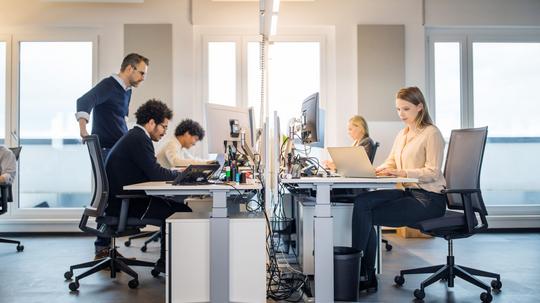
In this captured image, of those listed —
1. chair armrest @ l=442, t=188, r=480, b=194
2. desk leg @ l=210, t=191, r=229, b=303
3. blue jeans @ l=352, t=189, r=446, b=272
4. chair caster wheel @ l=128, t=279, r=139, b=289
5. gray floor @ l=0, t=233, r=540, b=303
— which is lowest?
gray floor @ l=0, t=233, r=540, b=303

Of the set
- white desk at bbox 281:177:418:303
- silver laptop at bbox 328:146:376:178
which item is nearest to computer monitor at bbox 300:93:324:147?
silver laptop at bbox 328:146:376:178

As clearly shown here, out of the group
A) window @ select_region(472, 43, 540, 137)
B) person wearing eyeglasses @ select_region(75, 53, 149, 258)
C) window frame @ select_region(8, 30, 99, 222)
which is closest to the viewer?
person wearing eyeglasses @ select_region(75, 53, 149, 258)

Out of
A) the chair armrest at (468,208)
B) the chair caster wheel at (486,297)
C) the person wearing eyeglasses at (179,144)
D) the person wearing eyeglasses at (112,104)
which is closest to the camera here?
the chair caster wheel at (486,297)

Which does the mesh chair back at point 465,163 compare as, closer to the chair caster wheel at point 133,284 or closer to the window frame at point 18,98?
the chair caster wheel at point 133,284

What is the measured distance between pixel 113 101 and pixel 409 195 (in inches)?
93.1

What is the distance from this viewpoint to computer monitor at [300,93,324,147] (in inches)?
119

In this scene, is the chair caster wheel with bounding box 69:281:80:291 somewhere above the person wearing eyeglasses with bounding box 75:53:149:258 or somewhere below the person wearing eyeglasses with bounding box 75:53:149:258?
below

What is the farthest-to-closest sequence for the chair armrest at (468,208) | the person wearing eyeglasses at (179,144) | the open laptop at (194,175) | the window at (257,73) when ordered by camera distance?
the window at (257,73)
the person wearing eyeglasses at (179,144)
the chair armrest at (468,208)
the open laptop at (194,175)

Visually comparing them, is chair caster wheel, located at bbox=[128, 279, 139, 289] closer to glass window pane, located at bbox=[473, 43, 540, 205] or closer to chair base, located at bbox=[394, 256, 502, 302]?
chair base, located at bbox=[394, 256, 502, 302]

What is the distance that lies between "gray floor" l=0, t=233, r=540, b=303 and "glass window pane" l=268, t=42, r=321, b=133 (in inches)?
74.0

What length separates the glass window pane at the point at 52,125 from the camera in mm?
5145

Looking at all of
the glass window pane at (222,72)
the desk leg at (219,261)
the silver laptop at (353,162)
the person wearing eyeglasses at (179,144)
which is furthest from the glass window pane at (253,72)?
the desk leg at (219,261)

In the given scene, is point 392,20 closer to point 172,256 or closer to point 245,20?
point 245,20

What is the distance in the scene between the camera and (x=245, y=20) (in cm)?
506
